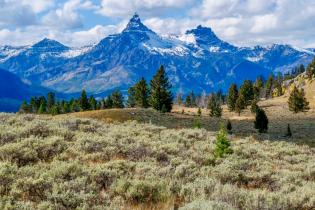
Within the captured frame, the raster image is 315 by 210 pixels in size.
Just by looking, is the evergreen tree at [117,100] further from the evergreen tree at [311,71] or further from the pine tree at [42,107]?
the evergreen tree at [311,71]

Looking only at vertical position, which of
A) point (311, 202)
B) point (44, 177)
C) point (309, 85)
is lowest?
point (311, 202)

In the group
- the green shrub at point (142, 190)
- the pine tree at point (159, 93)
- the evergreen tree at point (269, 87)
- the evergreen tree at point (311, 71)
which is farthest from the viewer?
the evergreen tree at point (269, 87)

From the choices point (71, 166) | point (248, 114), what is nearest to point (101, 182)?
point (71, 166)

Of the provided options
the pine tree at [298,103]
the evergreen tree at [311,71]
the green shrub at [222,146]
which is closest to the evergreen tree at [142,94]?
the pine tree at [298,103]

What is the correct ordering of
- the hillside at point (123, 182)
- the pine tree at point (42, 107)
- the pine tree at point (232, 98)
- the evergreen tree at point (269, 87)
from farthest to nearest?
the evergreen tree at point (269, 87), the pine tree at point (232, 98), the pine tree at point (42, 107), the hillside at point (123, 182)

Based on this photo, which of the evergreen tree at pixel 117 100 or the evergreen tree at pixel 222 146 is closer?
the evergreen tree at pixel 222 146

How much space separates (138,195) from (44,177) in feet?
7.40

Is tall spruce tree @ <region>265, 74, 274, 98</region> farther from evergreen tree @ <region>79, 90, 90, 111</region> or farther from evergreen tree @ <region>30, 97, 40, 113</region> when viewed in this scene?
evergreen tree @ <region>30, 97, 40, 113</region>

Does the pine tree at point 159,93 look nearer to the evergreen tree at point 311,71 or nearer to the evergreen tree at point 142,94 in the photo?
the evergreen tree at point 142,94

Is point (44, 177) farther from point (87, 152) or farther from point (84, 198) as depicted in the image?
point (87, 152)

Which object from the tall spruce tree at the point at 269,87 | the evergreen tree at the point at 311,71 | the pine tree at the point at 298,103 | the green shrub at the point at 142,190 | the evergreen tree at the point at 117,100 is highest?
the evergreen tree at the point at 311,71

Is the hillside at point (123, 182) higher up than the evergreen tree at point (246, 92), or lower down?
lower down

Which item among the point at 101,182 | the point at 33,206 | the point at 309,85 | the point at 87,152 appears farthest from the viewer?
the point at 309,85

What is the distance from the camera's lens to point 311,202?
31.2 ft
